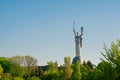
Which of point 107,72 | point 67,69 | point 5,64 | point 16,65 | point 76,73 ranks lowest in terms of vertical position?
point 107,72

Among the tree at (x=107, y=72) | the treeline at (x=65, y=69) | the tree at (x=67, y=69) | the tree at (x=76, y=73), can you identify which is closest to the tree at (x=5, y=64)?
the treeline at (x=65, y=69)

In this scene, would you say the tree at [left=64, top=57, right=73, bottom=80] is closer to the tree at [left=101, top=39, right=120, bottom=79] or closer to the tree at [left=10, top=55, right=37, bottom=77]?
the tree at [left=10, top=55, right=37, bottom=77]

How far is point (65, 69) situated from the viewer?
229 ft

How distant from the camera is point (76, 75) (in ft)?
224

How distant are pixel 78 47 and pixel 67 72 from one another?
195 ft

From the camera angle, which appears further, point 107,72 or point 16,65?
point 16,65

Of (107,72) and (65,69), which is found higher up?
(65,69)

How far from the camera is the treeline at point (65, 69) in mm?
24188

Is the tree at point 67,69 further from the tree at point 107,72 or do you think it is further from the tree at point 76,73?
the tree at point 107,72

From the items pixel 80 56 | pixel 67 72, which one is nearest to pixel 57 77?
pixel 67 72

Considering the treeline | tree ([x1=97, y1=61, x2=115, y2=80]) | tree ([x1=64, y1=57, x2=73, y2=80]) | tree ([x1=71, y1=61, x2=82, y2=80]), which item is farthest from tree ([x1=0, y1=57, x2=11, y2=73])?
tree ([x1=97, y1=61, x2=115, y2=80])

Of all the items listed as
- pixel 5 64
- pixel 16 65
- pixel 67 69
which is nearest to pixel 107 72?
pixel 67 69

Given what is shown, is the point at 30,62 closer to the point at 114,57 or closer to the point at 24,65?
the point at 24,65

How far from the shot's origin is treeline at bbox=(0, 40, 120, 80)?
Answer: 2419 cm
